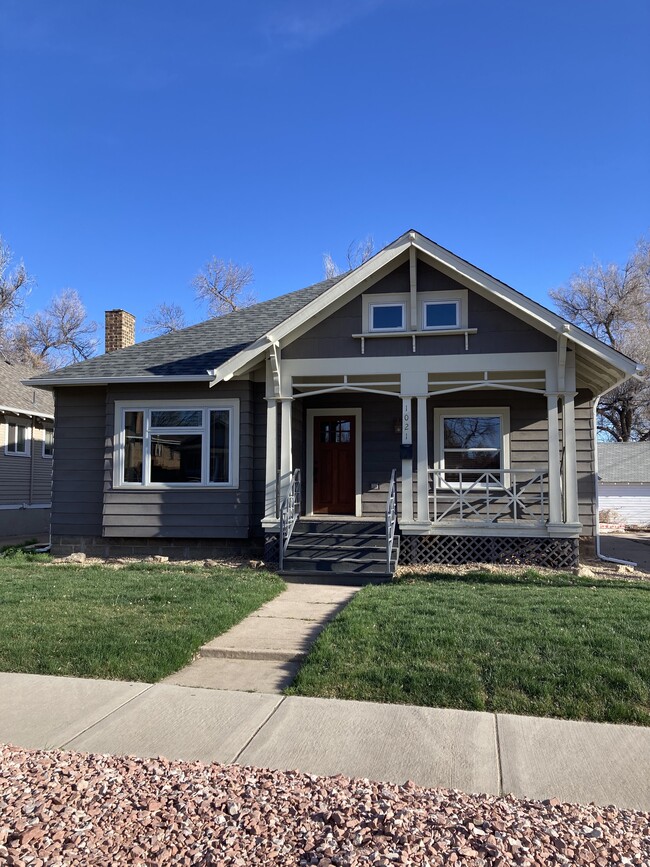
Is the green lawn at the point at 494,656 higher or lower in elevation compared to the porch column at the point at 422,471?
lower

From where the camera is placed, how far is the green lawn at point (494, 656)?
481 centimetres

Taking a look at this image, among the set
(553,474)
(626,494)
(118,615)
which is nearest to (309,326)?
(553,474)

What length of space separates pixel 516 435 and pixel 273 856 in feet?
35.5

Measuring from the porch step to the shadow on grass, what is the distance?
1.73 ft

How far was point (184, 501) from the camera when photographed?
477 inches

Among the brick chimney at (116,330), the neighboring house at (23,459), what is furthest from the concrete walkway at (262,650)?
the neighboring house at (23,459)

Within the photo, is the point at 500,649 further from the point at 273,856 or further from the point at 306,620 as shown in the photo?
the point at 273,856

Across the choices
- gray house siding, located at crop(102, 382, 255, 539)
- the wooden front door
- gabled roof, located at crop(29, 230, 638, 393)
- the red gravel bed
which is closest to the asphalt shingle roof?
gabled roof, located at crop(29, 230, 638, 393)

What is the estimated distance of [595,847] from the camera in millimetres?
2990

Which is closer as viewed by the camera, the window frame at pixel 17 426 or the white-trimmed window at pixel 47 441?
the window frame at pixel 17 426

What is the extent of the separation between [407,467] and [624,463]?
67.6ft

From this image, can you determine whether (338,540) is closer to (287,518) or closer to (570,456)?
(287,518)

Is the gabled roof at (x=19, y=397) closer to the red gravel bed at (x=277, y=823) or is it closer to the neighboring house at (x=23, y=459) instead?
the neighboring house at (x=23, y=459)

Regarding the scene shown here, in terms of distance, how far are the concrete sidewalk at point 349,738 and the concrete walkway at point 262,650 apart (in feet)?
1.17
